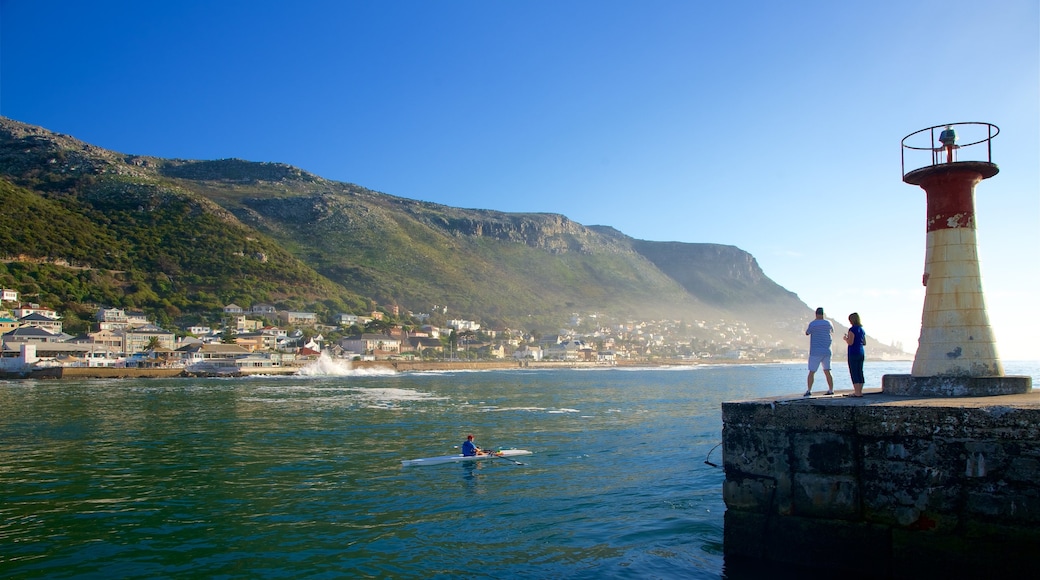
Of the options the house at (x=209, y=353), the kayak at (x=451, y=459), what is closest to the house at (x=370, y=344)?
the house at (x=209, y=353)

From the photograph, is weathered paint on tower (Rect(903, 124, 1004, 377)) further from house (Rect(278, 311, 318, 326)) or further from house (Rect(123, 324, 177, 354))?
house (Rect(278, 311, 318, 326))

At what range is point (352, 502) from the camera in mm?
16672

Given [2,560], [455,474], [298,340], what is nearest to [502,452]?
[455,474]

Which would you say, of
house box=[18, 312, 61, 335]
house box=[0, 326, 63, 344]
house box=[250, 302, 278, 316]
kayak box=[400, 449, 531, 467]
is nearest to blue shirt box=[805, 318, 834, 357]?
kayak box=[400, 449, 531, 467]

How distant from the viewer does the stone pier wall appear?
798 centimetres

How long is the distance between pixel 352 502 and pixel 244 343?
114 m

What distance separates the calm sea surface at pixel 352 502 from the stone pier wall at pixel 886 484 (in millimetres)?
2101

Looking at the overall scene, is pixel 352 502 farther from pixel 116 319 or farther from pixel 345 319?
pixel 345 319

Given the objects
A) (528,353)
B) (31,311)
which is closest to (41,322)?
(31,311)

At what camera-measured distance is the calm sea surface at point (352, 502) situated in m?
12.0

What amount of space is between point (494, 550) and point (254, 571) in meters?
4.32

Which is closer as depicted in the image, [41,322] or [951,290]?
[951,290]

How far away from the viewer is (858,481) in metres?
9.03

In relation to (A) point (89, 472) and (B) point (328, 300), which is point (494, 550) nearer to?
(A) point (89, 472)
